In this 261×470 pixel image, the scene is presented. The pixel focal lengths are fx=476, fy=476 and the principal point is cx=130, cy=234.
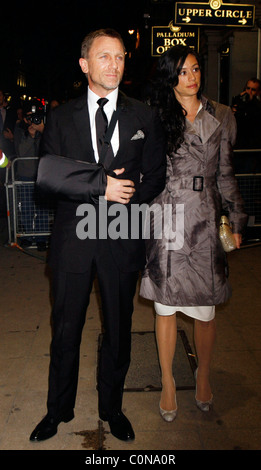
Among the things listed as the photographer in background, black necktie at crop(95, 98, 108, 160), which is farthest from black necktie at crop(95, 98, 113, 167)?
the photographer in background

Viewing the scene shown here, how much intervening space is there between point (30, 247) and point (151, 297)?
502 centimetres

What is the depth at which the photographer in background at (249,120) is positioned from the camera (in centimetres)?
791

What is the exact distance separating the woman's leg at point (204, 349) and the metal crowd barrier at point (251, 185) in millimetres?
4755

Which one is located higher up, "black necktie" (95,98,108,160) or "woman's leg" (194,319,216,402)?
"black necktie" (95,98,108,160)

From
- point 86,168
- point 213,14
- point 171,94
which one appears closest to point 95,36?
point 171,94

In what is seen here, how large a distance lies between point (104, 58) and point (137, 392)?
2.33 metres

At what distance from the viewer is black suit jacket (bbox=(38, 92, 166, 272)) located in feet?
8.26

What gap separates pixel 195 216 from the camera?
3.04m

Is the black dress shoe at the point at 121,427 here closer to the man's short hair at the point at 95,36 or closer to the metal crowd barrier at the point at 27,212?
the man's short hair at the point at 95,36

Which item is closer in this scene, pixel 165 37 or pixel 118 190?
pixel 118 190

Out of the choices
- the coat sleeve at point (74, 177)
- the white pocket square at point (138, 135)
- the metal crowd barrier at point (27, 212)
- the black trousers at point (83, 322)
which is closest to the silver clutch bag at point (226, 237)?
the black trousers at point (83, 322)

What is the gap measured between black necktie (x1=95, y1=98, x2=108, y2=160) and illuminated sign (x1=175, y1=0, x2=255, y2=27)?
7.75 metres

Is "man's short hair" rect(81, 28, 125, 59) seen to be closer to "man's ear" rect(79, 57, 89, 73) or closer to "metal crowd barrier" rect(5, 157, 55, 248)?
"man's ear" rect(79, 57, 89, 73)

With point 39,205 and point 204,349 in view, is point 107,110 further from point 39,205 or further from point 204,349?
point 39,205
